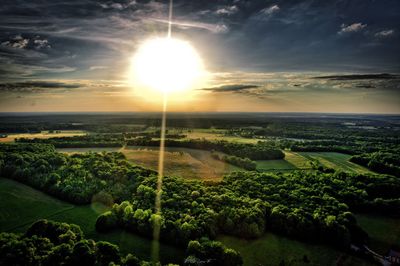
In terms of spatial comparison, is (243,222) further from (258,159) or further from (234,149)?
(234,149)

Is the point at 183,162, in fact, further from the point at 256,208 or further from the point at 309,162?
the point at 256,208

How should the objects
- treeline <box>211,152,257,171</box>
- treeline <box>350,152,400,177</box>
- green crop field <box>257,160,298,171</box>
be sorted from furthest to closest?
green crop field <box>257,160,298,171</box>, treeline <box>350,152,400,177</box>, treeline <box>211,152,257,171</box>

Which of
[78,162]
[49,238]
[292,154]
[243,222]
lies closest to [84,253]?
[49,238]

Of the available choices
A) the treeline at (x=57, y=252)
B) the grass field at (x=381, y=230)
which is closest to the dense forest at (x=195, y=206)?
the treeline at (x=57, y=252)

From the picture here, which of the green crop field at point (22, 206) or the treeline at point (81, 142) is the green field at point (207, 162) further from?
the green crop field at point (22, 206)

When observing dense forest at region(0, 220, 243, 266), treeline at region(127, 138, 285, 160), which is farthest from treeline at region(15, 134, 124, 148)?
dense forest at region(0, 220, 243, 266)

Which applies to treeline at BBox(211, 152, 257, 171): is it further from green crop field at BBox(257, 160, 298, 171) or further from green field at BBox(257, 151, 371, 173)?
green field at BBox(257, 151, 371, 173)
